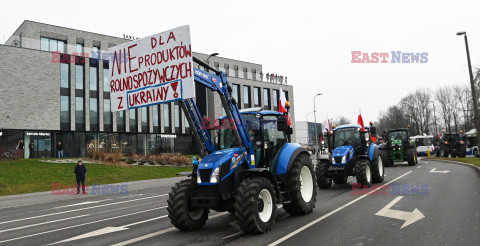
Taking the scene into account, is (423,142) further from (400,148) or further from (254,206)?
(254,206)

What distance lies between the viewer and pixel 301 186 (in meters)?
8.33

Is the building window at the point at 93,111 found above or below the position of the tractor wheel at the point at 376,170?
above

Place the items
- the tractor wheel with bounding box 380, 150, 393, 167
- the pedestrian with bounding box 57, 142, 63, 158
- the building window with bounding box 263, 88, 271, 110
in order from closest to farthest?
the tractor wheel with bounding box 380, 150, 393, 167 < the pedestrian with bounding box 57, 142, 63, 158 < the building window with bounding box 263, 88, 271, 110

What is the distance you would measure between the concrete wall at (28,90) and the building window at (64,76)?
0.48 meters

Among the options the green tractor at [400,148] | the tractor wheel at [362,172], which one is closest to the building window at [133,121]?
the green tractor at [400,148]

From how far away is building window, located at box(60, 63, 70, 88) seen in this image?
3744 cm

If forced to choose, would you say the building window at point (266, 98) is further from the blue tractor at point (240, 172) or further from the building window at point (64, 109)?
the blue tractor at point (240, 172)

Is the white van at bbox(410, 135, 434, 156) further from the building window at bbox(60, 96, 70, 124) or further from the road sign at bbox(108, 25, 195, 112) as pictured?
the road sign at bbox(108, 25, 195, 112)

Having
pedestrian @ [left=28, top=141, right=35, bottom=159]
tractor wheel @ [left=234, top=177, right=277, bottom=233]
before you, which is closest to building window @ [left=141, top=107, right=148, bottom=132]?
pedestrian @ [left=28, top=141, right=35, bottom=159]

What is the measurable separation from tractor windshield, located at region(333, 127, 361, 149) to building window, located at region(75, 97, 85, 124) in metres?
32.2

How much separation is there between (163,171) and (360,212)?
20509 millimetres

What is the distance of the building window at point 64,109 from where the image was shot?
37062mm

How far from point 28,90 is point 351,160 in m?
33.2

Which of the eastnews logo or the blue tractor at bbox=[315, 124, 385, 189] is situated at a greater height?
the blue tractor at bbox=[315, 124, 385, 189]
